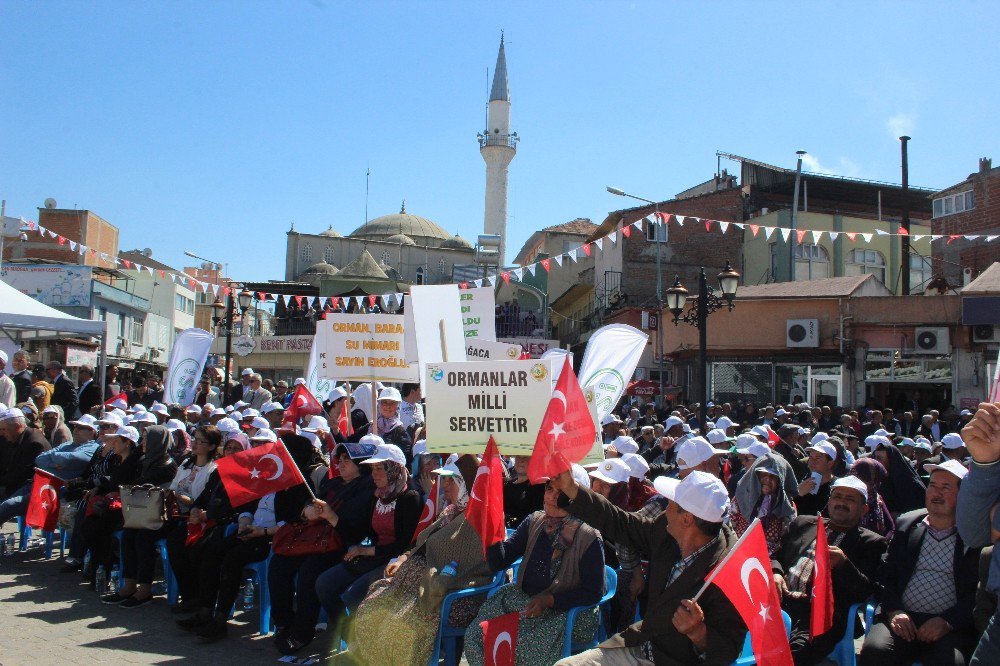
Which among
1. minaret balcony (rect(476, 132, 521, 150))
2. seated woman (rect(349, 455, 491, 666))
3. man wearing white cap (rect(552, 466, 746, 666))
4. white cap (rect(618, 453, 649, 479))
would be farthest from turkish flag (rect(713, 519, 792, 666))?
minaret balcony (rect(476, 132, 521, 150))

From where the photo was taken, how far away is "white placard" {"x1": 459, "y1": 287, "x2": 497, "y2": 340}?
1041 centimetres

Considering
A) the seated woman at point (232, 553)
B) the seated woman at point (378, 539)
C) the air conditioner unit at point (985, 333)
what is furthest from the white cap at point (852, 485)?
the air conditioner unit at point (985, 333)

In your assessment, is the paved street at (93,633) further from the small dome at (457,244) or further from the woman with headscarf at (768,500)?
the small dome at (457,244)

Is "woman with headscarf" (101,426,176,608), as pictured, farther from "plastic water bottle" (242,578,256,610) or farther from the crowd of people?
"plastic water bottle" (242,578,256,610)

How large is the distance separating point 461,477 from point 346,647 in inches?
56.5

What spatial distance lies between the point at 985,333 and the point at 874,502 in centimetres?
1920

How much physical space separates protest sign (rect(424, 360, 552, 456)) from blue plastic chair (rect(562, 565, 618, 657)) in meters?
1.17

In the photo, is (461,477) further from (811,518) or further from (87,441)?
(87,441)

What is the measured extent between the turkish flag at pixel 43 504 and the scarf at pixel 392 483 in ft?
14.9

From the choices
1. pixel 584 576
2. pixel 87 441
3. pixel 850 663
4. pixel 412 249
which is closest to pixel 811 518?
pixel 850 663

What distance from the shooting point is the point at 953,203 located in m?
31.2

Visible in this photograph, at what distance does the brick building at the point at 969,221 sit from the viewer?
29469 mm

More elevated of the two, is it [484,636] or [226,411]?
[226,411]

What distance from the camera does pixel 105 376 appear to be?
1642 centimetres
